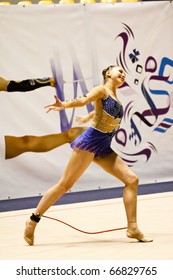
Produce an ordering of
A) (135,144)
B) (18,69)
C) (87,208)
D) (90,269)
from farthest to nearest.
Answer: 1. (135,144)
2. (18,69)
3. (87,208)
4. (90,269)

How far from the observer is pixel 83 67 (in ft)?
29.1

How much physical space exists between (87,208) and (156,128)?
2133mm

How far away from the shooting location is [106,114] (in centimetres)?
562

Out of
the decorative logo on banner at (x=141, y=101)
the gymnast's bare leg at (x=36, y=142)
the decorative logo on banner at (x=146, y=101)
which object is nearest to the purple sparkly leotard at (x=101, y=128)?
the gymnast's bare leg at (x=36, y=142)

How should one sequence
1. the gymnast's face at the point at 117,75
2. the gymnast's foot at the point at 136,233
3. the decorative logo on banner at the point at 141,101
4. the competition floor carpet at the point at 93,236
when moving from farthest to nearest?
the decorative logo on banner at the point at 141,101 < the gymnast's face at the point at 117,75 < the gymnast's foot at the point at 136,233 < the competition floor carpet at the point at 93,236

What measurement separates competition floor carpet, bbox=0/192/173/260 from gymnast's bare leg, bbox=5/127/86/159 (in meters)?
0.94

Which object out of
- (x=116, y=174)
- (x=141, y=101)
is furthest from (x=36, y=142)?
(x=116, y=174)

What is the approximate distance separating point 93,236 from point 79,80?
321cm

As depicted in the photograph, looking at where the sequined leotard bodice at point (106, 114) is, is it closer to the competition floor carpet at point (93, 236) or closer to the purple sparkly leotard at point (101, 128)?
the purple sparkly leotard at point (101, 128)

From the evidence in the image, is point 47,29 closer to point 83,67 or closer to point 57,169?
point 83,67

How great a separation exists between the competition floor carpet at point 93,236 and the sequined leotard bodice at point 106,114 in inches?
37.1

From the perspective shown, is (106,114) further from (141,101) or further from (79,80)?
(141,101)

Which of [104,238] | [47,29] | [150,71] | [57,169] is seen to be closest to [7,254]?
[104,238]

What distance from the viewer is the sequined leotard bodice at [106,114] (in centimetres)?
561
